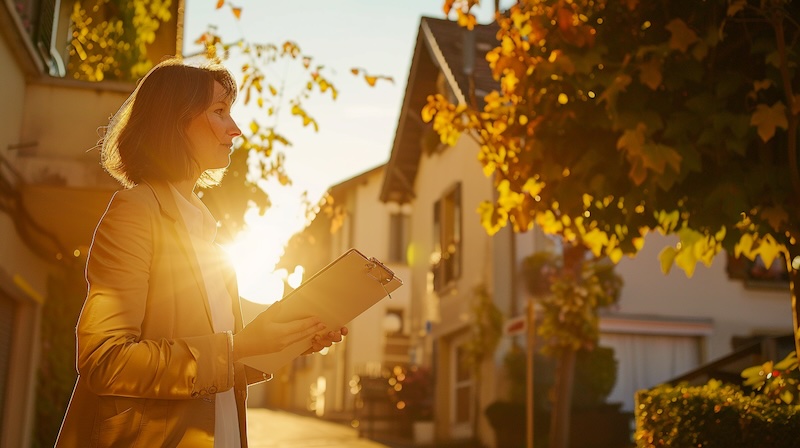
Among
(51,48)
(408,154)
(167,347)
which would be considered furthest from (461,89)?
(167,347)

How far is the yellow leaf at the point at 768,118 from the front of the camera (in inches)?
236

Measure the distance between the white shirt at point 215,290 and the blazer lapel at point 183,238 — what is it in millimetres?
26

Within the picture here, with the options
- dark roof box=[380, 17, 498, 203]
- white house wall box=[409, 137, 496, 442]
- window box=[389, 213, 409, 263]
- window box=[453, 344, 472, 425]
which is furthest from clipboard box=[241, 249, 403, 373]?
window box=[389, 213, 409, 263]

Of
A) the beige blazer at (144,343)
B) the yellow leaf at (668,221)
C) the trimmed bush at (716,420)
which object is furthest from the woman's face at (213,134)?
the yellow leaf at (668,221)

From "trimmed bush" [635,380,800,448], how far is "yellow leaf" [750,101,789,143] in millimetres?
1834

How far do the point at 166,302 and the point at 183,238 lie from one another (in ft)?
0.57

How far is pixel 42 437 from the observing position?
11727 millimetres

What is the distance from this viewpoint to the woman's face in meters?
2.58

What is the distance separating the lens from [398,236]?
36344 millimetres

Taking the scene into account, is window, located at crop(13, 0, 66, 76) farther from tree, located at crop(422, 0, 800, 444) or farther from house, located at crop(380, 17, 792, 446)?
house, located at crop(380, 17, 792, 446)

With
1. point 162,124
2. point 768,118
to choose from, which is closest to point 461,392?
point 768,118

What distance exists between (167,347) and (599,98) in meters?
4.39

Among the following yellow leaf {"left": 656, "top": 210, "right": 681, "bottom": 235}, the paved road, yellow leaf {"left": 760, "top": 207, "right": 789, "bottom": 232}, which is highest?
yellow leaf {"left": 656, "top": 210, "right": 681, "bottom": 235}

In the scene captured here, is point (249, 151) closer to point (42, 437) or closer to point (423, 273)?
point (42, 437)
